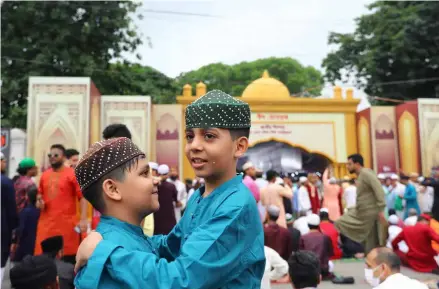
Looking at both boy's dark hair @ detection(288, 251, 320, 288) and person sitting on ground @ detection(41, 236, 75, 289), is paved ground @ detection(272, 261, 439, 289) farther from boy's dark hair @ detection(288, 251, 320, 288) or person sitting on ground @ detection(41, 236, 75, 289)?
person sitting on ground @ detection(41, 236, 75, 289)

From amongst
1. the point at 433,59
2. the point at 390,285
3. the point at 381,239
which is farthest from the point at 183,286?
the point at 433,59

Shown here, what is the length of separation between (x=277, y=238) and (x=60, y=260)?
10.5 feet

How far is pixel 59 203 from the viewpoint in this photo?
176 inches

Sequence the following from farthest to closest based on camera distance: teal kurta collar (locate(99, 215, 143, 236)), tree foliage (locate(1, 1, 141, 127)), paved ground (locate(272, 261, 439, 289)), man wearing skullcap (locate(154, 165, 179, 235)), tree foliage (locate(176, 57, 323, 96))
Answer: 1. tree foliage (locate(176, 57, 323, 96))
2. tree foliage (locate(1, 1, 141, 127))
3. paved ground (locate(272, 261, 439, 289))
4. man wearing skullcap (locate(154, 165, 179, 235))
5. teal kurta collar (locate(99, 215, 143, 236))

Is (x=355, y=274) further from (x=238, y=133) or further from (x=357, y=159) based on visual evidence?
(x=238, y=133)

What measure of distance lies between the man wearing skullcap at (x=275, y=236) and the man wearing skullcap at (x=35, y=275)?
4054 millimetres

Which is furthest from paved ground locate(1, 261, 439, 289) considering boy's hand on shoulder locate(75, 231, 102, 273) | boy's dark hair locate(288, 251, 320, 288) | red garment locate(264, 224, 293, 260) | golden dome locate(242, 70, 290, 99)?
golden dome locate(242, 70, 290, 99)

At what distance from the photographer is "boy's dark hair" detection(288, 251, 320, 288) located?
3.42 m

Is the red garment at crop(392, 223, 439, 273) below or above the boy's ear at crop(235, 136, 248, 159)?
below

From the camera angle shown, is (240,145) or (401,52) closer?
(240,145)

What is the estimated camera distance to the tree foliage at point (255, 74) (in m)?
37.3

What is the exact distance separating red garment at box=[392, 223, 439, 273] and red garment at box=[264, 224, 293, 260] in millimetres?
1840

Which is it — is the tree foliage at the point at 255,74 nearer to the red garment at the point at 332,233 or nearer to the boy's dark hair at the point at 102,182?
the red garment at the point at 332,233

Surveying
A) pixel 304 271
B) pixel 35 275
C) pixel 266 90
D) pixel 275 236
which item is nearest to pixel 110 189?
pixel 35 275
